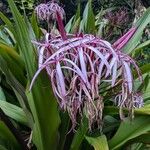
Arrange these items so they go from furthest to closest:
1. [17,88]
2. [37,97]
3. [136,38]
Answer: [136,38]
[17,88]
[37,97]

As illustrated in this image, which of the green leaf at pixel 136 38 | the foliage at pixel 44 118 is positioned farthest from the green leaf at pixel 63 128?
the green leaf at pixel 136 38

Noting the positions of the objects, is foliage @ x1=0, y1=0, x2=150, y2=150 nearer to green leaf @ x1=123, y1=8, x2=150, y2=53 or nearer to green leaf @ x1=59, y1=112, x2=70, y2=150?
green leaf @ x1=59, y1=112, x2=70, y2=150

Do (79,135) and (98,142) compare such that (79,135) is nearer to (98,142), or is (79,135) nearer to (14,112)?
(98,142)

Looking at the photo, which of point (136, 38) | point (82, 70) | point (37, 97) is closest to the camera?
point (82, 70)

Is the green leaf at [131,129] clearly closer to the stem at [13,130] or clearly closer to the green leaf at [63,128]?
the green leaf at [63,128]

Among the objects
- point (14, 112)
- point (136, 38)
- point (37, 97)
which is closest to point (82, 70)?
point (37, 97)

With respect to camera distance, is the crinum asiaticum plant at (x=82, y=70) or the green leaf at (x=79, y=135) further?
the green leaf at (x=79, y=135)
